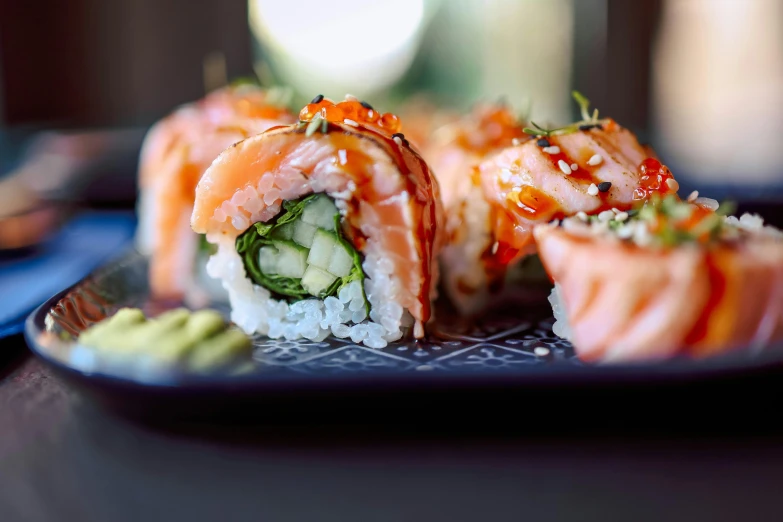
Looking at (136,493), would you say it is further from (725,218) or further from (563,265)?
(725,218)

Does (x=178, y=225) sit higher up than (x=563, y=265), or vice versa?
(x=563, y=265)

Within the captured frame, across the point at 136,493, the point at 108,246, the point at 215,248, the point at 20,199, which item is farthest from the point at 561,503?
the point at 20,199

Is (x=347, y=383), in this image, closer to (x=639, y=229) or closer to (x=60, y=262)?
(x=639, y=229)

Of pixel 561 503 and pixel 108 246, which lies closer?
pixel 561 503

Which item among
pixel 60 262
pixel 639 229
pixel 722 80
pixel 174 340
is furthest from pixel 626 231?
pixel 722 80

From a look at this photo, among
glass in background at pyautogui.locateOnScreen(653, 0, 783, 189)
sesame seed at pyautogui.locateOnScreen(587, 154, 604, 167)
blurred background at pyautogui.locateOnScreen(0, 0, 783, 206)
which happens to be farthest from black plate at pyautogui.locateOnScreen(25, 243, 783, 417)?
glass in background at pyautogui.locateOnScreen(653, 0, 783, 189)

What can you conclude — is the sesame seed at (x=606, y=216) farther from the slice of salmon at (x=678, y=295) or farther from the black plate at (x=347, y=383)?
the black plate at (x=347, y=383)
